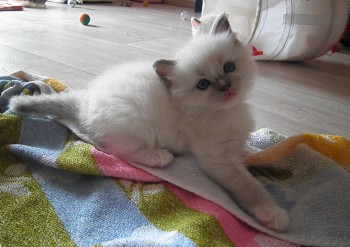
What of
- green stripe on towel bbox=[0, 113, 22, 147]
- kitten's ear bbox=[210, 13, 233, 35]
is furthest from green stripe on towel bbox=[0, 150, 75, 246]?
kitten's ear bbox=[210, 13, 233, 35]

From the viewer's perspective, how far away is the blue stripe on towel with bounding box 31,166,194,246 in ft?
2.54

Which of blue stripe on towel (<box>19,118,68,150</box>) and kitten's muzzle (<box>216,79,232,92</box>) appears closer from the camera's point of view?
kitten's muzzle (<box>216,79,232,92</box>)

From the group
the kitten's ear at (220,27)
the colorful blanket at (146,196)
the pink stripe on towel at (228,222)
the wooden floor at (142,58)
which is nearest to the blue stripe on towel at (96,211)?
the colorful blanket at (146,196)

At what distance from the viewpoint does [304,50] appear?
7.87ft

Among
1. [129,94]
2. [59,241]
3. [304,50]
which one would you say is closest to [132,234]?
[59,241]

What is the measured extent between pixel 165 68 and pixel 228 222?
509 millimetres

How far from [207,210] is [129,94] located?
1.45 feet

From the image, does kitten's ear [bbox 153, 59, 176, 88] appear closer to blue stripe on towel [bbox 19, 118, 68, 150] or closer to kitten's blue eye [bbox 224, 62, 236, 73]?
Result: kitten's blue eye [bbox 224, 62, 236, 73]

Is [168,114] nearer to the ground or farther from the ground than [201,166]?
farther from the ground

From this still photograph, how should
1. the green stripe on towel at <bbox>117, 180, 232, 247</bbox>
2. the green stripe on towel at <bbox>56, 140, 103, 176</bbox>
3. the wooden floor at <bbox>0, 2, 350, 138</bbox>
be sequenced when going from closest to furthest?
the green stripe on towel at <bbox>117, 180, 232, 247</bbox> → the green stripe on towel at <bbox>56, 140, 103, 176</bbox> → the wooden floor at <bbox>0, 2, 350, 138</bbox>

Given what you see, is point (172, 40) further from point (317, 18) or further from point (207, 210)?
point (207, 210)

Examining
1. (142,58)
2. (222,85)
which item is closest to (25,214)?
(222,85)

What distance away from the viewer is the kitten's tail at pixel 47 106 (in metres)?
1.13

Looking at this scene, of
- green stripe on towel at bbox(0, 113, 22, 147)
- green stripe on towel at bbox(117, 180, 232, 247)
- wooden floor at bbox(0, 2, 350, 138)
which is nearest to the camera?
green stripe on towel at bbox(117, 180, 232, 247)
